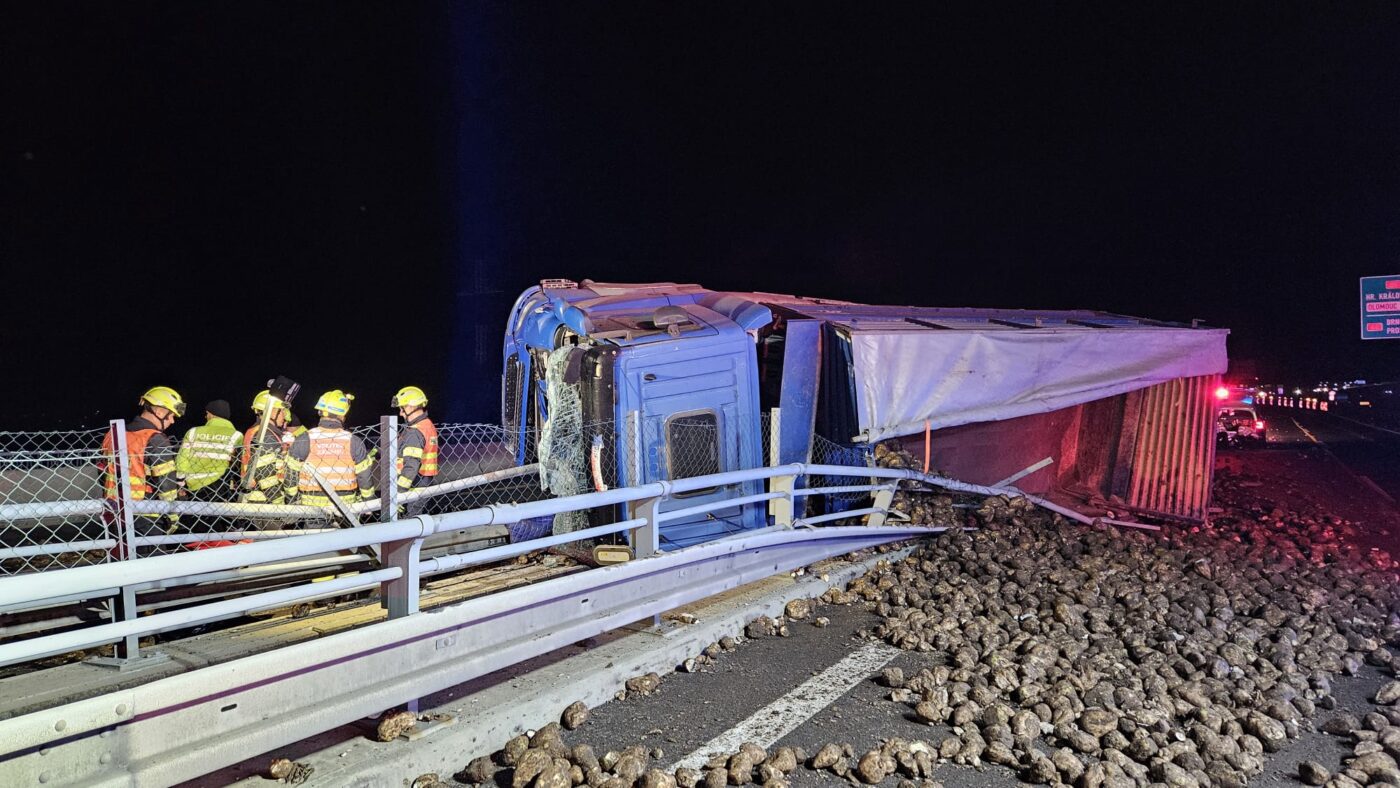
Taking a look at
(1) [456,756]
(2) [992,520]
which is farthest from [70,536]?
(2) [992,520]

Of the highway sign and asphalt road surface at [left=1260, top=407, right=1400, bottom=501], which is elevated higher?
the highway sign

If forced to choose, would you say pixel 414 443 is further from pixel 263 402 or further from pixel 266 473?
pixel 263 402

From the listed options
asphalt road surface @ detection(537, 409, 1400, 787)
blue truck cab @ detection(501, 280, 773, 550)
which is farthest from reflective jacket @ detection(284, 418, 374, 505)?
asphalt road surface @ detection(537, 409, 1400, 787)

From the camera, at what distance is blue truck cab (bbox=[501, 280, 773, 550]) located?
22.3 ft

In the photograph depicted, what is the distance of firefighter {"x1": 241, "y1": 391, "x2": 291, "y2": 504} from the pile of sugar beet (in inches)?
132

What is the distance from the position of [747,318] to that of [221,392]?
21650 millimetres

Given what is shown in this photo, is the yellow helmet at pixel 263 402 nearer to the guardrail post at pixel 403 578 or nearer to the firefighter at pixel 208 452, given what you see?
the firefighter at pixel 208 452

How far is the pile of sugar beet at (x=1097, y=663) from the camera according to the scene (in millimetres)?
3889

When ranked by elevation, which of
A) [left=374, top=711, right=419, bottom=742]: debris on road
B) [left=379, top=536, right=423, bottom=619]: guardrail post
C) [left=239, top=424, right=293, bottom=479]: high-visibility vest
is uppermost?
[left=239, top=424, right=293, bottom=479]: high-visibility vest

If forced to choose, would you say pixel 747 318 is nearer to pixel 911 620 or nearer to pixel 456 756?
pixel 911 620

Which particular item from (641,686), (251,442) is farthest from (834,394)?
(251,442)

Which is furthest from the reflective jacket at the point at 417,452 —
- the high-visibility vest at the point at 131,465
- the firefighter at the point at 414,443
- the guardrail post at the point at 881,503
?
the guardrail post at the point at 881,503

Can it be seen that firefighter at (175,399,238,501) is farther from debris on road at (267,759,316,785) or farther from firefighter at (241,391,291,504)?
debris on road at (267,759,316,785)

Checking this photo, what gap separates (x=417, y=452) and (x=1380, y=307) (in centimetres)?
3086
